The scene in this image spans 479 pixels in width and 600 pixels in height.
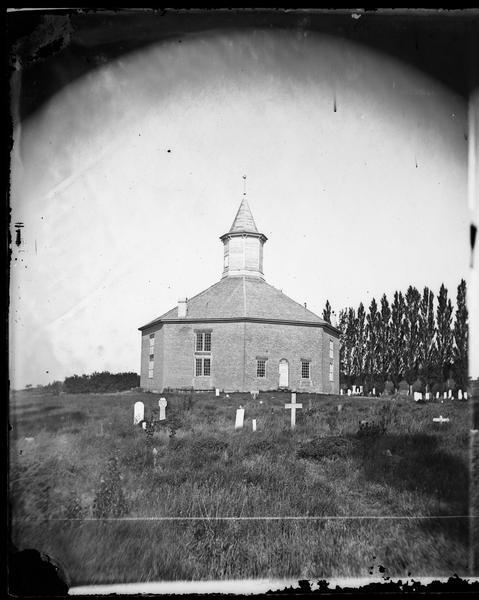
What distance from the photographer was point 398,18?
475 cm

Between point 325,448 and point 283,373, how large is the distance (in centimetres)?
84

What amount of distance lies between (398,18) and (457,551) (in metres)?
4.86

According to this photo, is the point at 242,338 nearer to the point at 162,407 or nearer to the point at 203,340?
the point at 203,340

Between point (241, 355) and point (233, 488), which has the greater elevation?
point (241, 355)

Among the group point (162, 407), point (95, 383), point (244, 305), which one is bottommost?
point (162, 407)

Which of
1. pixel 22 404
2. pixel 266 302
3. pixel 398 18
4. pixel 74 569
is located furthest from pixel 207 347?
pixel 398 18

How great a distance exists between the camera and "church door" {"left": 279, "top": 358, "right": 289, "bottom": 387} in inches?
211

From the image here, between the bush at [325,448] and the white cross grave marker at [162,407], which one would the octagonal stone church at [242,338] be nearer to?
the white cross grave marker at [162,407]

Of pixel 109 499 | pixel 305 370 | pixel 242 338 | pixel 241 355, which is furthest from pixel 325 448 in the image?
pixel 109 499

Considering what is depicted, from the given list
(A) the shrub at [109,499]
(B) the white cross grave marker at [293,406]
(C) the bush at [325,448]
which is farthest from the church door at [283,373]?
(A) the shrub at [109,499]

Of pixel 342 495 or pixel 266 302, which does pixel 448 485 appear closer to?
pixel 342 495

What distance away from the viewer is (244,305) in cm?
530

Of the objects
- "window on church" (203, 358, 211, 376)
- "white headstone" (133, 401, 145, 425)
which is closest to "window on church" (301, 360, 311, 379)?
"window on church" (203, 358, 211, 376)

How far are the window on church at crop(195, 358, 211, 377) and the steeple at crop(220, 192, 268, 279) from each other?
34.6 inches
